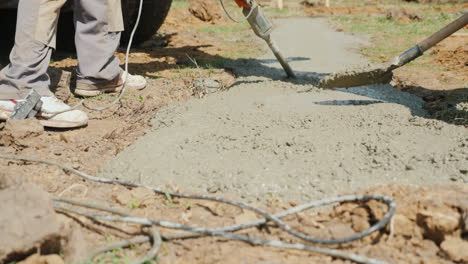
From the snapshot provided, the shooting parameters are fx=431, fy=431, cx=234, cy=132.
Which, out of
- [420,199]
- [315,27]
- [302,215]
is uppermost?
[420,199]

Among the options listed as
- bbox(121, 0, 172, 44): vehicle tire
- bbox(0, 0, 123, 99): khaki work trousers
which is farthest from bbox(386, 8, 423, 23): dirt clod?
bbox(0, 0, 123, 99): khaki work trousers

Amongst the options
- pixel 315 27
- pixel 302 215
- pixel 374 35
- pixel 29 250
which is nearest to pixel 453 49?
pixel 374 35

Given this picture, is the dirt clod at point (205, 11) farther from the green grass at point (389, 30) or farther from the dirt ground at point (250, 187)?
the dirt ground at point (250, 187)

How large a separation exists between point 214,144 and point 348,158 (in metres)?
0.70

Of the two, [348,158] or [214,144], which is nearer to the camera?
[348,158]

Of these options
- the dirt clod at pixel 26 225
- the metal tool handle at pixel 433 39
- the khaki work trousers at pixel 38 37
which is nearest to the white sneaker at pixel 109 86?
the khaki work trousers at pixel 38 37

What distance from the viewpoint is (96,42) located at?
9.25 feet

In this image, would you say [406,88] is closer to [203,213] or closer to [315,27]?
[203,213]

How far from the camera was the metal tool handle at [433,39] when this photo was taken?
2.65 meters

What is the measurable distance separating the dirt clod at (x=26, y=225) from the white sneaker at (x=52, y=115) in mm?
1028

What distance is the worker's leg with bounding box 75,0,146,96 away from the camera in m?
2.75

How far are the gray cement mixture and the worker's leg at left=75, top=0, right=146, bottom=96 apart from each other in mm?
523

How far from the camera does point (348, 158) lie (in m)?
2.09

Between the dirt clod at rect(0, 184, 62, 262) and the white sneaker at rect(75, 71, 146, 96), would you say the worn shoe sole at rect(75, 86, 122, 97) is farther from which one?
the dirt clod at rect(0, 184, 62, 262)
